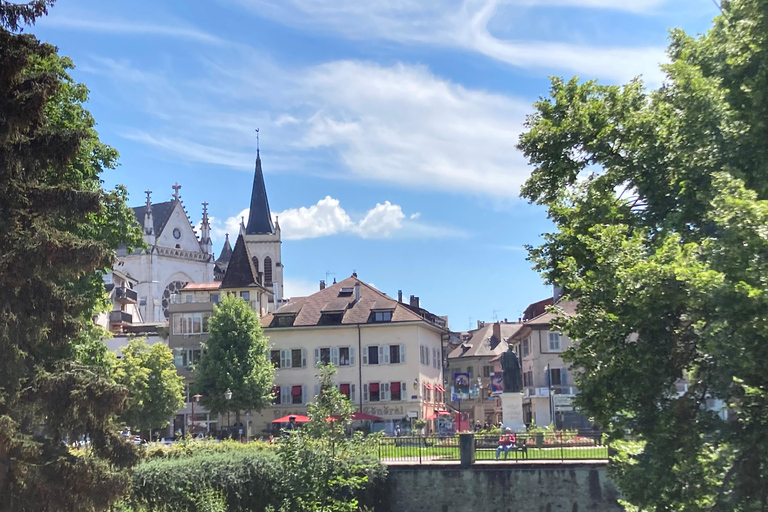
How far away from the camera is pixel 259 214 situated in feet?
372

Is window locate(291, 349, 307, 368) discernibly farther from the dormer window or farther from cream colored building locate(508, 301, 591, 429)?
cream colored building locate(508, 301, 591, 429)

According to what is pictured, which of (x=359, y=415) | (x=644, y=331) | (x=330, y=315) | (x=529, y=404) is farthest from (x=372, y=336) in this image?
(x=644, y=331)

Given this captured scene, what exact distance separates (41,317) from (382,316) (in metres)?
42.4

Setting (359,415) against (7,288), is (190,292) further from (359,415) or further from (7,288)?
(7,288)

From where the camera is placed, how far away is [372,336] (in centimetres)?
6016

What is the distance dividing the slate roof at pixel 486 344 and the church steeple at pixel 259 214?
3061 centimetres

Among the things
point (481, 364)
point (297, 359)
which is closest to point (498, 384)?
point (297, 359)

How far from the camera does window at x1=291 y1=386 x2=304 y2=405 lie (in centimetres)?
5994

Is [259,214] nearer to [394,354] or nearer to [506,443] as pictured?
[394,354]

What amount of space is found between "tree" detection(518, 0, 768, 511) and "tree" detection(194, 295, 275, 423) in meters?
→ 36.6

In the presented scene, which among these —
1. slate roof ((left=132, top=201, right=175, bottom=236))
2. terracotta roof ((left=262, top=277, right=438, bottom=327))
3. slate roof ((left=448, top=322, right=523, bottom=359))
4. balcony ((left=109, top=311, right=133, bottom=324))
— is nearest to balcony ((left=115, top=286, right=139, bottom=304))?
balcony ((left=109, top=311, right=133, bottom=324))

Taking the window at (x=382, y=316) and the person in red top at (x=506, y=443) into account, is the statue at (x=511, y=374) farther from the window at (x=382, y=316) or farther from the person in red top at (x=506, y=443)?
the window at (x=382, y=316)

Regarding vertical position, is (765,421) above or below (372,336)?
below

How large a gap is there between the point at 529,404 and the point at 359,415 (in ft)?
42.1
